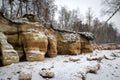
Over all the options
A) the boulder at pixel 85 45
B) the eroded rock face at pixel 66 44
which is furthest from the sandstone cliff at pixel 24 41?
the boulder at pixel 85 45

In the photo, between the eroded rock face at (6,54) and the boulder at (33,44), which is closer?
the eroded rock face at (6,54)

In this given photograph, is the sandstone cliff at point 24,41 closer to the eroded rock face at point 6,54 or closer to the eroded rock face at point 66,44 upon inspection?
the eroded rock face at point 6,54

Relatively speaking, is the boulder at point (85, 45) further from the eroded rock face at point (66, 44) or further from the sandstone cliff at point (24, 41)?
the sandstone cliff at point (24, 41)

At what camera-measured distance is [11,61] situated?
793 cm

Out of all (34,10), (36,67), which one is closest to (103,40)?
(34,10)

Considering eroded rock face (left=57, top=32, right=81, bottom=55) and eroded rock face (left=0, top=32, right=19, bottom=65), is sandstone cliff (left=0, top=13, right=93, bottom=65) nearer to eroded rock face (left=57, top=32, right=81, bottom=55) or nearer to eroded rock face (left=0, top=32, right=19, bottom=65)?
eroded rock face (left=0, top=32, right=19, bottom=65)

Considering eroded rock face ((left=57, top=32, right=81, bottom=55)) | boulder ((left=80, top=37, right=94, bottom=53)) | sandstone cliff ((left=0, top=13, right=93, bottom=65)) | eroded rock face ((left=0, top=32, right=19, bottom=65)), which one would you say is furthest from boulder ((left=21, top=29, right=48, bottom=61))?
boulder ((left=80, top=37, right=94, bottom=53))

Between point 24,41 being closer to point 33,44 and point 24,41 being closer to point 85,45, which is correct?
point 33,44

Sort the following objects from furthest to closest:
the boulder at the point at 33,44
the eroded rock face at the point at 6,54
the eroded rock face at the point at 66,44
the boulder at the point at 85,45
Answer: the boulder at the point at 85,45 → the eroded rock face at the point at 66,44 → the boulder at the point at 33,44 → the eroded rock face at the point at 6,54

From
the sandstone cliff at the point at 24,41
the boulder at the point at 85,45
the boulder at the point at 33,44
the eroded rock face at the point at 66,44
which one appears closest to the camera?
the sandstone cliff at the point at 24,41

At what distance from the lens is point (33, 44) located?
9.26 metres

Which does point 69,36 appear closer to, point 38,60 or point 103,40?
point 38,60

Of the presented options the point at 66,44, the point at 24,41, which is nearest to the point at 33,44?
the point at 24,41

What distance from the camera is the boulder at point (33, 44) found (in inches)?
354
